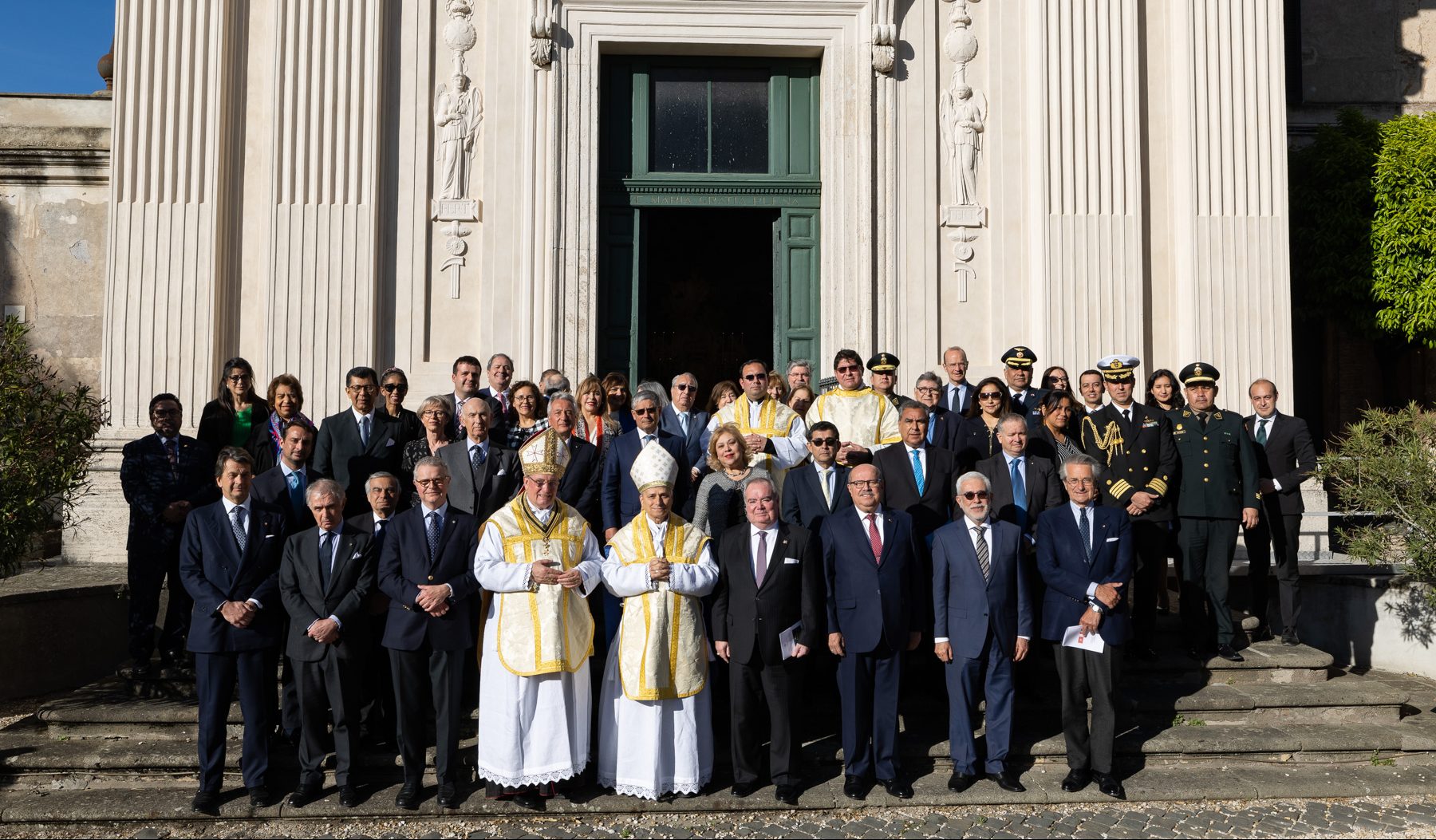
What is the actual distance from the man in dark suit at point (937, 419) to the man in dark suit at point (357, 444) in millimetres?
3522

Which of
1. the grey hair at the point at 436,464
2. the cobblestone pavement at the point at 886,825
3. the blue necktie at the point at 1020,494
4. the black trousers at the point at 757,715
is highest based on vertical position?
the grey hair at the point at 436,464

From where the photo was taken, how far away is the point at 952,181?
1108 centimetres

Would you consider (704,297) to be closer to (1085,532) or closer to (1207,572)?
(1207,572)

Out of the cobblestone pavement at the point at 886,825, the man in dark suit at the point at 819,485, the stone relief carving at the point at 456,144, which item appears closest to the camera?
the cobblestone pavement at the point at 886,825

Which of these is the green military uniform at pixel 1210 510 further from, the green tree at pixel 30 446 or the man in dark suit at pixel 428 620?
the green tree at pixel 30 446

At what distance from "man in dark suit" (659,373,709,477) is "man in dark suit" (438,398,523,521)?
1.19 metres

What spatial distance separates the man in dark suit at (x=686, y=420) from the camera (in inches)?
297

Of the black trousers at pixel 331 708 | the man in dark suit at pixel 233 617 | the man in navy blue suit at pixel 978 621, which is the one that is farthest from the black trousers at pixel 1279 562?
the man in dark suit at pixel 233 617

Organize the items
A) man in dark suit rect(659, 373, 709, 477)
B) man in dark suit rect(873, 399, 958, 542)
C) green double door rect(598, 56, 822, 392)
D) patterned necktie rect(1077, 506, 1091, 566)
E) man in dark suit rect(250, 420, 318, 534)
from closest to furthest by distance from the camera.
Result: patterned necktie rect(1077, 506, 1091, 566) < man in dark suit rect(250, 420, 318, 534) < man in dark suit rect(873, 399, 958, 542) < man in dark suit rect(659, 373, 709, 477) < green double door rect(598, 56, 822, 392)

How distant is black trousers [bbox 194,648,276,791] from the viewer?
592 centimetres

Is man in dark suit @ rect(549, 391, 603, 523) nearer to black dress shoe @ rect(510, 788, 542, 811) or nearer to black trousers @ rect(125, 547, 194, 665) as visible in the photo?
black dress shoe @ rect(510, 788, 542, 811)

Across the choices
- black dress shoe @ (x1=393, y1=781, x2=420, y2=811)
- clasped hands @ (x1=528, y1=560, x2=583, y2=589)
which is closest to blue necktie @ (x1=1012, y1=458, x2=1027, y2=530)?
clasped hands @ (x1=528, y1=560, x2=583, y2=589)

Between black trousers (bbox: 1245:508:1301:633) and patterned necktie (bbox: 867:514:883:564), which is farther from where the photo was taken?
black trousers (bbox: 1245:508:1301:633)

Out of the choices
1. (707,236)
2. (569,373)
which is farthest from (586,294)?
(707,236)
